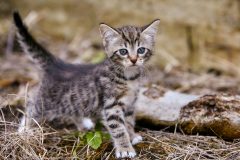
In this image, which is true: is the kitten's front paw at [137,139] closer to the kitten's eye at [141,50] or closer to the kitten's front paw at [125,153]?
the kitten's front paw at [125,153]

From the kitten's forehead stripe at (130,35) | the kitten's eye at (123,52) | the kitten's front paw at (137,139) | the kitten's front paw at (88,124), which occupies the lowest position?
the kitten's front paw at (137,139)

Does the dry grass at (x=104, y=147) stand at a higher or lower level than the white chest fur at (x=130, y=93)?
lower

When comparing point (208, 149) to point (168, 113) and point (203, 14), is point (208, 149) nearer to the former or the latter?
point (168, 113)

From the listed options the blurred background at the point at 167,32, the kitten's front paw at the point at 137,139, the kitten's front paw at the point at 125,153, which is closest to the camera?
the kitten's front paw at the point at 125,153

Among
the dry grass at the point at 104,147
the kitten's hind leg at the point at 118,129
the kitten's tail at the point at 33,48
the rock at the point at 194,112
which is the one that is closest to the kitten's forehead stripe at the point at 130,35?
the kitten's hind leg at the point at 118,129

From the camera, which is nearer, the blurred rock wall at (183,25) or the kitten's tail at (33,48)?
the kitten's tail at (33,48)

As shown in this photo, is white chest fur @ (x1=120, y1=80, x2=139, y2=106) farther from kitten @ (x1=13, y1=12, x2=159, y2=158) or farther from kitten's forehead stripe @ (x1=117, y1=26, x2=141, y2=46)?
kitten's forehead stripe @ (x1=117, y1=26, x2=141, y2=46)

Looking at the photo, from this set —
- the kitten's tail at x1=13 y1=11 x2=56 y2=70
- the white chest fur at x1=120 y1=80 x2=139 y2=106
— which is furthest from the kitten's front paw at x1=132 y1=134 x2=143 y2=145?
the kitten's tail at x1=13 y1=11 x2=56 y2=70

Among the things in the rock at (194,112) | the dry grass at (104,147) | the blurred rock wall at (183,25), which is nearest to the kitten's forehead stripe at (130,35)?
the rock at (194,112)

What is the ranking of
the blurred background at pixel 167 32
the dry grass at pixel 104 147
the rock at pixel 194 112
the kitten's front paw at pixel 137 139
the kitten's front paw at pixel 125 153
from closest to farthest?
the dry grass at pixel 104 147, the kitten's front paw at pixel 125 153, the rock at pixel 194 112, the kitten's front paw at pixel 137 139, the blurred background at pixel 167 32
